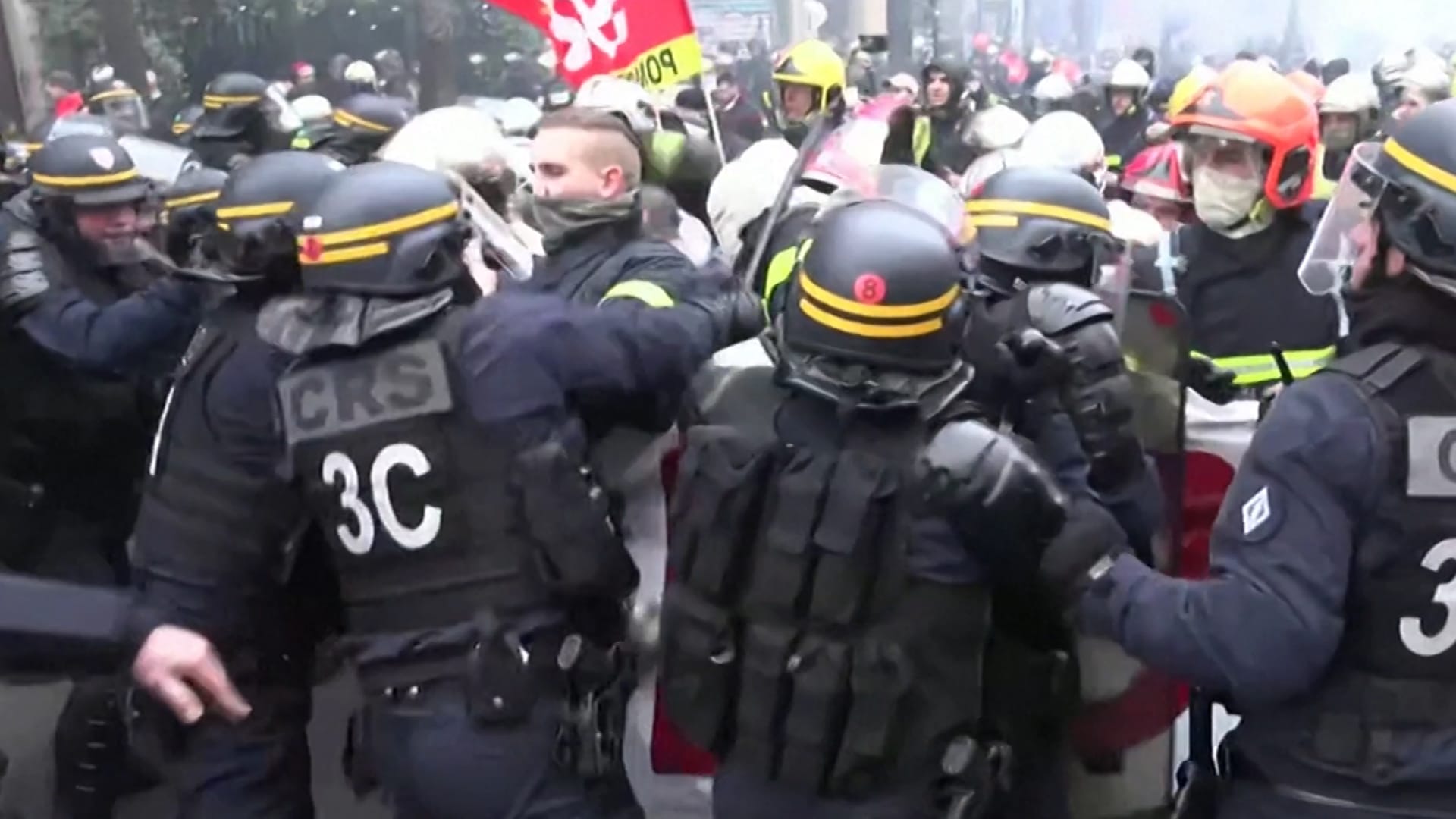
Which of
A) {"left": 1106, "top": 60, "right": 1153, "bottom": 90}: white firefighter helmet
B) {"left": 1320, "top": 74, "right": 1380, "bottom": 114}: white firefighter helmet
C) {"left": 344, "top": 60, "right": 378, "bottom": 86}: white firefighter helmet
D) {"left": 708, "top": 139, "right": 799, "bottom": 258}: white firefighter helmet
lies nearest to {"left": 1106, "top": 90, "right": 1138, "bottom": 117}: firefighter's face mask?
{"left": 1106, "top": 60, "right": 1153, "bottom": 90}: white firefighter helmet

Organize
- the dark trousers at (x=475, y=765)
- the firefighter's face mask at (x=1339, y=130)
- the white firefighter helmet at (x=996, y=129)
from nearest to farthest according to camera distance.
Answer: the dark trousers at (x=475, y=765), the firefighter's face mask at (x=1339, y=130), the white firefighter helmet at (x=996, y=129)

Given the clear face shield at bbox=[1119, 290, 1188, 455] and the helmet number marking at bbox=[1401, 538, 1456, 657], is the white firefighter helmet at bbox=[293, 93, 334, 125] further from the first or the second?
the helmet number marking at bbox=[1401, 538, 1456, 657]

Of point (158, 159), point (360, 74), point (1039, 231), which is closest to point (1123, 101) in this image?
point (360, 74)

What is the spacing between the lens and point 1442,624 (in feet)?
7.06

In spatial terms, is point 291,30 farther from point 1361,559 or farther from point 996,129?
point 1361,559

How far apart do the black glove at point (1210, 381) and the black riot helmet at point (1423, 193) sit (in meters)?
1.00

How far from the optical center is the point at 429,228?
114 inches

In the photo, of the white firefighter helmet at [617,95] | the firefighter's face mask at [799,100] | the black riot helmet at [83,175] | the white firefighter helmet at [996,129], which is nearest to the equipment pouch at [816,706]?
the white firefighter helmet at [617,95]

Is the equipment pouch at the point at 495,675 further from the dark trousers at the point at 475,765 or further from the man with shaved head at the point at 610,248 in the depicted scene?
the man with shaved head at the point at 610,248

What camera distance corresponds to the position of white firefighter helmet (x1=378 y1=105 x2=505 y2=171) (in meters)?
4.38

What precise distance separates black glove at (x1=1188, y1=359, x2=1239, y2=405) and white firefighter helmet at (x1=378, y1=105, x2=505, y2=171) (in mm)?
2210

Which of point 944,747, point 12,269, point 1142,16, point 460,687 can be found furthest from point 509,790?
point 1142,16

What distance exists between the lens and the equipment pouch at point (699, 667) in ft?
8.54

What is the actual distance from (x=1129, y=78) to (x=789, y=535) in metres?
10.5
